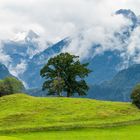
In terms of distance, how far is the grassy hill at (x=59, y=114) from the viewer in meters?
95.3

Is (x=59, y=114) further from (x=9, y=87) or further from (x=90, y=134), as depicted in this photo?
(x=9, y=87)

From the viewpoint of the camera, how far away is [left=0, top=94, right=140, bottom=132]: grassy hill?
9528cm

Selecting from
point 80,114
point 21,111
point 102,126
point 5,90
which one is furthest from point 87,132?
point 5,90

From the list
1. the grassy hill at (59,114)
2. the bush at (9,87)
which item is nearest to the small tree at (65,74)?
the bush at (9,87)

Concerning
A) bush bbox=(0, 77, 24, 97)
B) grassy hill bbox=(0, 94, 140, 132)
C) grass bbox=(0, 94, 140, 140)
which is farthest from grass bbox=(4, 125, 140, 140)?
bush bbox=(0, 77, 24, 97)

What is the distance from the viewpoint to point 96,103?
11812 cm

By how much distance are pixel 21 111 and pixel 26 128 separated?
15153 millimetres

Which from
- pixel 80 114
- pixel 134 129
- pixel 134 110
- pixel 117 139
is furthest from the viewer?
pixel 134 110

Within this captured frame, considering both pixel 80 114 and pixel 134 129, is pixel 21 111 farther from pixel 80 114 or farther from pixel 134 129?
pixel 134 129

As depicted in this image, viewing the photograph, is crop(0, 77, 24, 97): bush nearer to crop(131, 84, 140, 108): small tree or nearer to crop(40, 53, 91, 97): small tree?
crop(40, 53, 91, 97): small tree

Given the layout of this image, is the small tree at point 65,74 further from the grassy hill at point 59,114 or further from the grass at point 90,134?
the grass at point 90,134

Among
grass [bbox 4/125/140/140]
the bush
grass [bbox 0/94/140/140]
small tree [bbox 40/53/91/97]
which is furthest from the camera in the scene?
the bush

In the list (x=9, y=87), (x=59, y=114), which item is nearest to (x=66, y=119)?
(x=59, y=114)

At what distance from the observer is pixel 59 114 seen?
104562 mm
